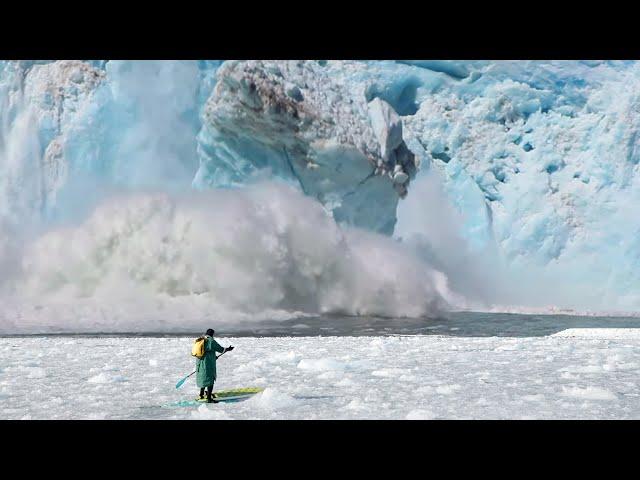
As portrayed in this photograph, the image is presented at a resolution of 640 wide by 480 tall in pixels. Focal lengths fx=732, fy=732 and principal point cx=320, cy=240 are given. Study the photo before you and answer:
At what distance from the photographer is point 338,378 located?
28.9 ft

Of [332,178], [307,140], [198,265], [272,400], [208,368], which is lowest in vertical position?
[272,400]

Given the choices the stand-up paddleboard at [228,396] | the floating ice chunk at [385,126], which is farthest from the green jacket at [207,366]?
the floating ice chunk at [385,126]

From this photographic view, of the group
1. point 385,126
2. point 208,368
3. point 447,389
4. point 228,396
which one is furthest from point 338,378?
point 385,126

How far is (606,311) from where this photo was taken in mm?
26625

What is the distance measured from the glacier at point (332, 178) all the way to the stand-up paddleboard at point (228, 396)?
40.0ft

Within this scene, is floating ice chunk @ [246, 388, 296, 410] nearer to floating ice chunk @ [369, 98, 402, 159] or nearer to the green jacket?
the green jacket

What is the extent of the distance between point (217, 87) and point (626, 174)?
15012 mm

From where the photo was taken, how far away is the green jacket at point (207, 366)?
281 inches

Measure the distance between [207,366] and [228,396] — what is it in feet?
1.60

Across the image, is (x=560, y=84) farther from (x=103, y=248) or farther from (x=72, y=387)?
(x=72, y=387)

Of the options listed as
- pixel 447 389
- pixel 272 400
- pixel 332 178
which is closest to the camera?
pixel 272 400

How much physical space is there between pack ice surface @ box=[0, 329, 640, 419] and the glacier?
7.67m

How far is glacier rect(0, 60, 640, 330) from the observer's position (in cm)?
2120

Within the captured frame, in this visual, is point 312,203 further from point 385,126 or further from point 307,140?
point 385,126
